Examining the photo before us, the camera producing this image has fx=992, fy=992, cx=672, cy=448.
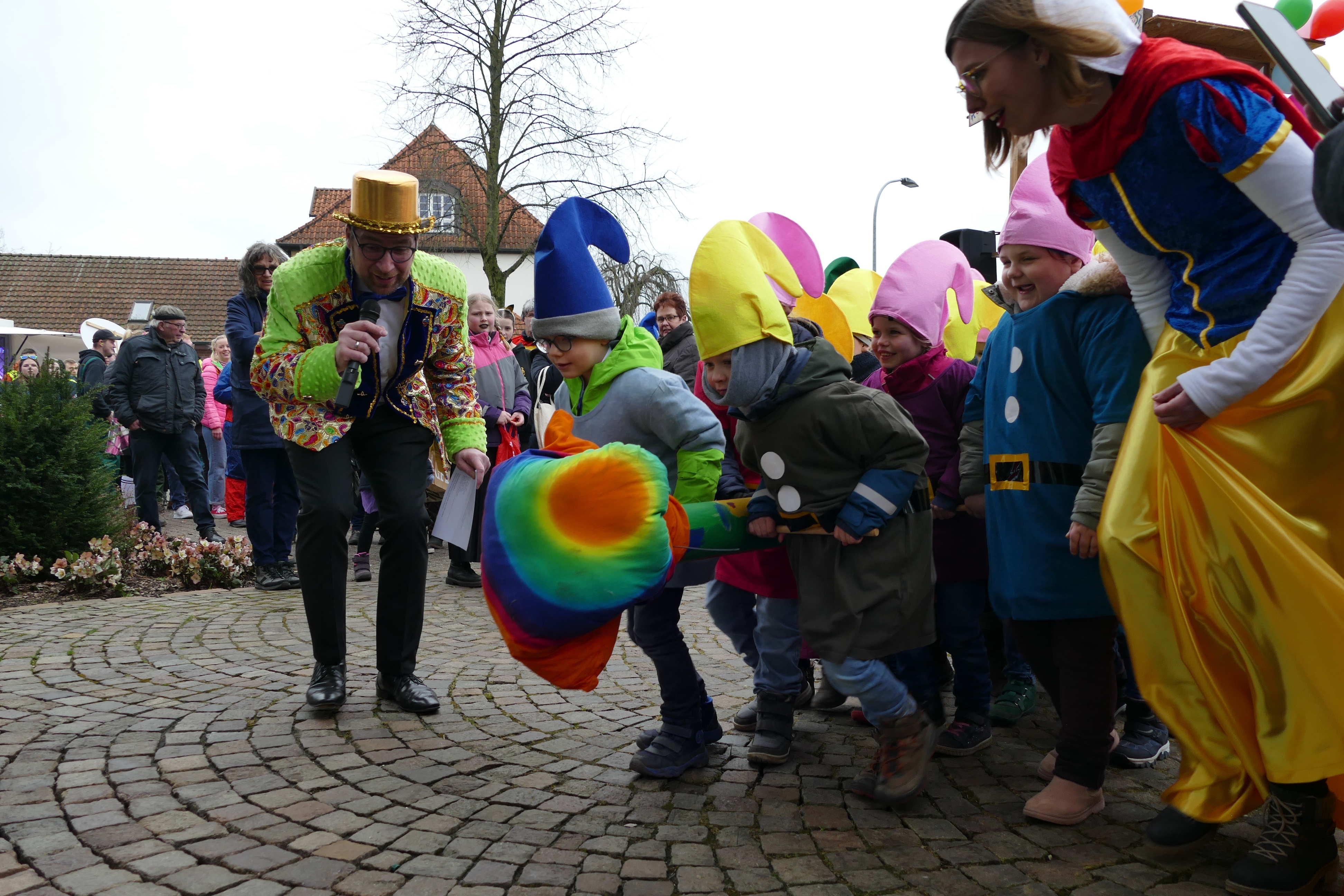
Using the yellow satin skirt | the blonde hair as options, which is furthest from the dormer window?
the yellow satin skirt

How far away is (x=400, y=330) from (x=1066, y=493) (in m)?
2.54


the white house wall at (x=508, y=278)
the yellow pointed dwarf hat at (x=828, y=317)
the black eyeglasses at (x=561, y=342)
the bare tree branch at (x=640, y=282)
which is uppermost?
the white house wall at (x=508, y=278)

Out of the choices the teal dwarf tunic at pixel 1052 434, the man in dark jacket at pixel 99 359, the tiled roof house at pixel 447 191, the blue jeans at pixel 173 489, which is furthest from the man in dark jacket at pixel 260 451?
the tiled roof house at pixel 447 191

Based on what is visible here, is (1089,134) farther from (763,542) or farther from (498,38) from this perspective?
(498,38)

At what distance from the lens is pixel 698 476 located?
323 cm

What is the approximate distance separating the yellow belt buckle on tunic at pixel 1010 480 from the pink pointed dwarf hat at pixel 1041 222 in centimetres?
66

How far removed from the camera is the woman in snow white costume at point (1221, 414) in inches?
85.0

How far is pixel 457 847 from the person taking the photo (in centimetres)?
270

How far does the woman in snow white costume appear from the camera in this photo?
7.09 ft

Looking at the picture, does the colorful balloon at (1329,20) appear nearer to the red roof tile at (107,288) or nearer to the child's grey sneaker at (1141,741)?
the child's grey sneaker at (1141,741)

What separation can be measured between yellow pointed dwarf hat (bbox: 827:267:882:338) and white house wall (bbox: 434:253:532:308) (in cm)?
3087

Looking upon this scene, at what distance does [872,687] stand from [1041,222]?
151 centimetres

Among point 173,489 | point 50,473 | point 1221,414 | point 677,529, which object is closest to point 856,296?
point 677,529

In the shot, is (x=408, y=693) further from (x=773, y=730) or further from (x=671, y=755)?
(x=773, y=730)
